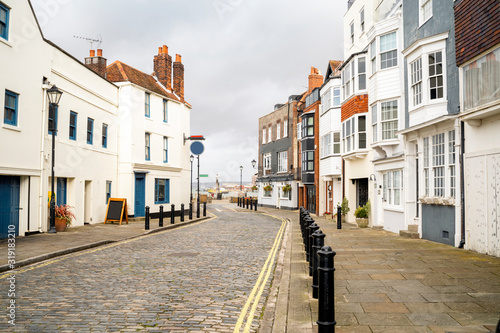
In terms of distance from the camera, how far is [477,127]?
11797 mm

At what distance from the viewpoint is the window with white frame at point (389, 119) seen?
17922 mm

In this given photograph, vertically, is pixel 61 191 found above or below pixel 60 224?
above

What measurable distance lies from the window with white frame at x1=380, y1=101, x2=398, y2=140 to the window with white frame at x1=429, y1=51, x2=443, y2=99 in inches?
140

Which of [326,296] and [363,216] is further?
[363,216]

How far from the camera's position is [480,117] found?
11336mm

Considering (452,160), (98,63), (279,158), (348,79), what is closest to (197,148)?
(98,63)

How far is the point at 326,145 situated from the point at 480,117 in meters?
18.2

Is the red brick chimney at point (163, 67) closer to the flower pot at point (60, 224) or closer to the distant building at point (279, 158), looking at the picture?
the flower pot at point (60, 224)

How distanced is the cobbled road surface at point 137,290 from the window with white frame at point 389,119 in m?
8.73

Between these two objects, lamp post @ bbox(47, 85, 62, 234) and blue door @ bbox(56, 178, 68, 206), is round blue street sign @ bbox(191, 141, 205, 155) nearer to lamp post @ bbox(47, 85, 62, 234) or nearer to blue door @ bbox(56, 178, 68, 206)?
blue door @ bbox(56, 178, 68, 206)

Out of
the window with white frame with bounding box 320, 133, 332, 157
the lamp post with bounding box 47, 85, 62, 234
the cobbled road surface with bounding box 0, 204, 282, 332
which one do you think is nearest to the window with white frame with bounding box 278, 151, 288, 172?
the window with white frame with bounding box 320, 133, 332, 157

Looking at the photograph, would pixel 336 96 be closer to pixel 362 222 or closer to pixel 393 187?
pixel 362 222

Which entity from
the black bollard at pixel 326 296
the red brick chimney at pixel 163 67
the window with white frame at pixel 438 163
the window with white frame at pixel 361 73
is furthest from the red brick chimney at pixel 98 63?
the black bollard at pixel 326 296

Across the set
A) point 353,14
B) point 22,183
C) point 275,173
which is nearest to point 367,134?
point 353,14
